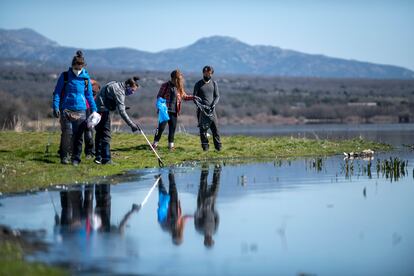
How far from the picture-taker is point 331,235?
10.9 m

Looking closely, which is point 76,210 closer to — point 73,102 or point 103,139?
point 73,102

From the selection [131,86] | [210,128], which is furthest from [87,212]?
[210,128]

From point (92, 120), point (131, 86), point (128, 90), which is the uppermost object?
point (131, 86)

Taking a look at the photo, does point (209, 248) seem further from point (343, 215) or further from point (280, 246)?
point (343, 215)

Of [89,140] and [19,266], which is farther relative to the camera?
[89,140]

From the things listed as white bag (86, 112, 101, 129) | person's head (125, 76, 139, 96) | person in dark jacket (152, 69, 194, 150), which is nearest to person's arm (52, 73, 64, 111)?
white bag (86, 112, 101, 129)

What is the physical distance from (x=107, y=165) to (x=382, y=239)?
36.9ft

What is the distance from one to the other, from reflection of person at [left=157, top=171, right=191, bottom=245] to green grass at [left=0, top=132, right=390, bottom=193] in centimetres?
279

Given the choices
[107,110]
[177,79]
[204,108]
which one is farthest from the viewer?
[204,108]

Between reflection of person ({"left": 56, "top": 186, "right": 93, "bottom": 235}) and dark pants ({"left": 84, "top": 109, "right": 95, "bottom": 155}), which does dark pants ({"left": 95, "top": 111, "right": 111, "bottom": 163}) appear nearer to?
dark pants ({"left": 84, "top": 109, "right": 95, "bottom": 155})

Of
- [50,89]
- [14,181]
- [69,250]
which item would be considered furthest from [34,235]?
[50,89]

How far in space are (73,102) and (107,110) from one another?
166 cm

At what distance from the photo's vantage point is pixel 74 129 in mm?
20250

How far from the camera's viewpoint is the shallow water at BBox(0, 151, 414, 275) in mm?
9391
